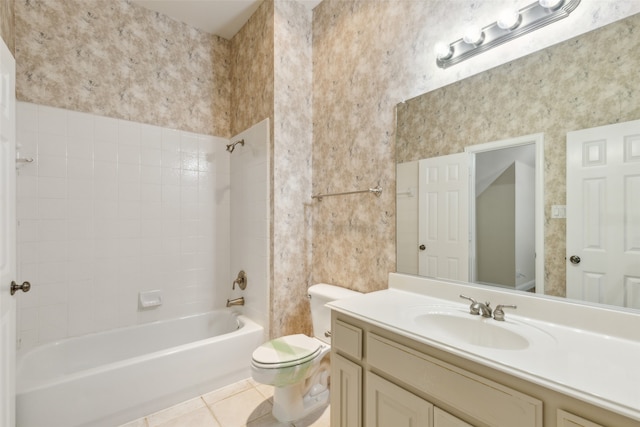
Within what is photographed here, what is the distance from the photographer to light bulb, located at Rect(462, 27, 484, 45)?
1.37 metres

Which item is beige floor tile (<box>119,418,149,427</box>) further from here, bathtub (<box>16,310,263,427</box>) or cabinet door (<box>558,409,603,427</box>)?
cabinet door (<box>558,409,603,427</box>)

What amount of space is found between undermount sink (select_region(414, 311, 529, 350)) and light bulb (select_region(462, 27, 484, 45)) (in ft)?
4.09

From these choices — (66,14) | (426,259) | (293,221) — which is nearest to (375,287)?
(426,259)

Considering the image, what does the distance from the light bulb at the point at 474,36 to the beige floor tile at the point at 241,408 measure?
2.32 meters

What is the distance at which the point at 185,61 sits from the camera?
256 centimetres

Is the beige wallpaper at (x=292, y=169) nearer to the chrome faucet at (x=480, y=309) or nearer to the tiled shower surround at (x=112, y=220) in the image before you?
the tiled shower surround at (x=112, y=220)

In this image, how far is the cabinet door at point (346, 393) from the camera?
4.03 ft

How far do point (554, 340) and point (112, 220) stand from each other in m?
2.70

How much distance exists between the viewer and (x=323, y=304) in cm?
200

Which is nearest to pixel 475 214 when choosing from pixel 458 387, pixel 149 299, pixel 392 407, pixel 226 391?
pixel 458 387

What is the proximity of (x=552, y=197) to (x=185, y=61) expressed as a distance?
2808 millimetres

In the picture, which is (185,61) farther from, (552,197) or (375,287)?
(552,197)

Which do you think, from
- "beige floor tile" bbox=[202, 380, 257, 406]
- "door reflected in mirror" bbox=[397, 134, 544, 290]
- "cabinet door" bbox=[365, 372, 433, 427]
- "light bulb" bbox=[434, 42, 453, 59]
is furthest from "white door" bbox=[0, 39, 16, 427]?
"light bulb" bbox=[434, 42, 453, 59]

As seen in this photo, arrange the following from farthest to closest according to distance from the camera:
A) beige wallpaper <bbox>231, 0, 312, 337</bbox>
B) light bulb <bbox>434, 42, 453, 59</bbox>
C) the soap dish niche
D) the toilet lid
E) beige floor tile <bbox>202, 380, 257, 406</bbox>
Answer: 1. the soap dish niche
2. beige wallpaper <bbox>231, 0, 312, 337</bbox>
3. beige floor tile <bbox>202, 380, 257, 406</bbox>
4. the toilet lid
5. light bulb <bbox>434, 42, 453, 59</bbox>
